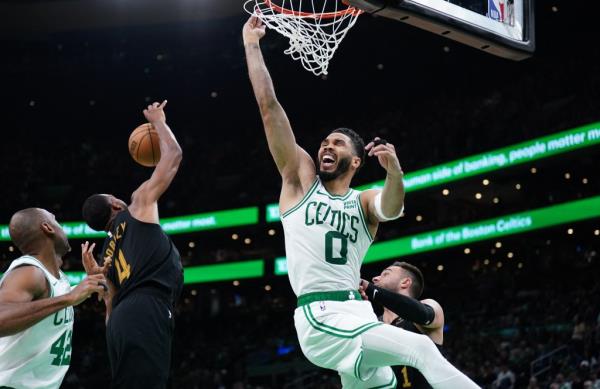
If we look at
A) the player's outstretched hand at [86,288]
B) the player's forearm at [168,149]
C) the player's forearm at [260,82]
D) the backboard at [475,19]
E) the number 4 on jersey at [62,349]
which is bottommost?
the number 4 on jersey at [62,349]

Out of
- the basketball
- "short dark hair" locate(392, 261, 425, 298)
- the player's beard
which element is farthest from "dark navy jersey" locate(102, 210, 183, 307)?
"short dark hair" locate(392, 261, 425, 298)

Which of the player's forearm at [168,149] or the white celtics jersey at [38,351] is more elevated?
the player's forearm at [168,149]

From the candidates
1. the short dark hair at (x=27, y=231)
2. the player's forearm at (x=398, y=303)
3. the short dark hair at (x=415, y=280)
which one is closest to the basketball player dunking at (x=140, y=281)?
the short dark hair at (x=27, y=231)

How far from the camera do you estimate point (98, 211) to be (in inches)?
232

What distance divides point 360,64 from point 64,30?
419 inches

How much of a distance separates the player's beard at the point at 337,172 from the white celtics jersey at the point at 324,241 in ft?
0.40

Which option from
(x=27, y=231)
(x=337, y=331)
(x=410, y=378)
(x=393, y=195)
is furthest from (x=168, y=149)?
(x=410, y=378)

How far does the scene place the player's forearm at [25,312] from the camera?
15.5 ft

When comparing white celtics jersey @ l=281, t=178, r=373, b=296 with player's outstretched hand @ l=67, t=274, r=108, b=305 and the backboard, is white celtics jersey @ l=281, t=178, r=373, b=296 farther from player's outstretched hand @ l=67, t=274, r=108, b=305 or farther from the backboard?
the backboard

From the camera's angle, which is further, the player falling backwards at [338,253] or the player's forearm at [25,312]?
the player falling backwards at [338,253]

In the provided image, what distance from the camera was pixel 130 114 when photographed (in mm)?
33125

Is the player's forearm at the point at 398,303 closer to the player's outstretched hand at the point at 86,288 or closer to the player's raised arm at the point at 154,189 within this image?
the player's raised arm at the point at 154,189

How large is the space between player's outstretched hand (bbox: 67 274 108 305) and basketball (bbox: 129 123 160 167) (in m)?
1.86

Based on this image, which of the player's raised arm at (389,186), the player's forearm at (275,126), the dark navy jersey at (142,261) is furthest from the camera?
the player's forearm at (275,126)
